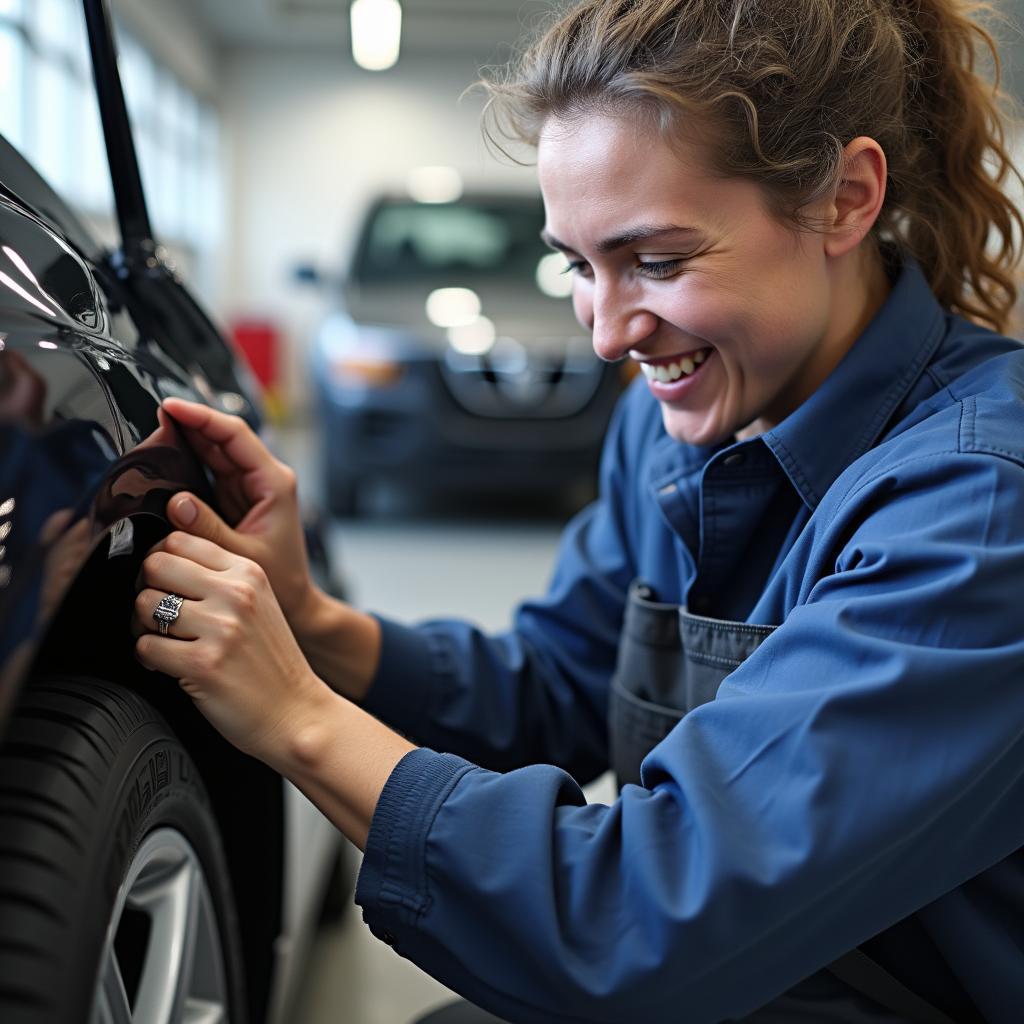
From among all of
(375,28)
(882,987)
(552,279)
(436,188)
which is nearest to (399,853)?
(882,987)

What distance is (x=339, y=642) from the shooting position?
124cm

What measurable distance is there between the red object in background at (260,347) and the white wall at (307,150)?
70 cm

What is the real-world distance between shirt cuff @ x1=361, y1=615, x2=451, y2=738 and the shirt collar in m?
0.48

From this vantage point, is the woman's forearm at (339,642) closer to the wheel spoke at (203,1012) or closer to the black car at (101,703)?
the black car at (101,703)

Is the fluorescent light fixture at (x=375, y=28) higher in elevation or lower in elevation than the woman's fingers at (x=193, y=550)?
higher

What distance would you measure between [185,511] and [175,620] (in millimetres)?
114

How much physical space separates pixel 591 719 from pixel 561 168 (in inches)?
26.2

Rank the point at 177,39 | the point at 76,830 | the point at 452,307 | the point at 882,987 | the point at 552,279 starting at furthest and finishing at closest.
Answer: the point at 177,39 < the point at 552,279 < the point at 452,307 < the point at 882,987 < the point at 76,830

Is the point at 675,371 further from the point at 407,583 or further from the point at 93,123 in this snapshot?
the point at 93,123

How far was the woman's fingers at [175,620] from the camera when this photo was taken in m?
0.81

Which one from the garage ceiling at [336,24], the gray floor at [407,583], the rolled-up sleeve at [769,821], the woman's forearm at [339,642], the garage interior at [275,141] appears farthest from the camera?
the garage ceiling at [336,24]

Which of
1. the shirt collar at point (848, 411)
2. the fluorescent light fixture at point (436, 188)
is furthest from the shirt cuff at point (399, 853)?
the fluorescent light fixture at point (436, 188)

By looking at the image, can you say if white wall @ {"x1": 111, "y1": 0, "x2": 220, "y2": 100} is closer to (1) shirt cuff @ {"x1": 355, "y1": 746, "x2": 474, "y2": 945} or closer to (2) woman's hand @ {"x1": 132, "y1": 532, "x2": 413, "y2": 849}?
(2) woman's hand @ {"x1": 132, "y1": 532, "x2": 413, "y2": 849}

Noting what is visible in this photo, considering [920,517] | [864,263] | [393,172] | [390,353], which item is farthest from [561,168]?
[393,172]
